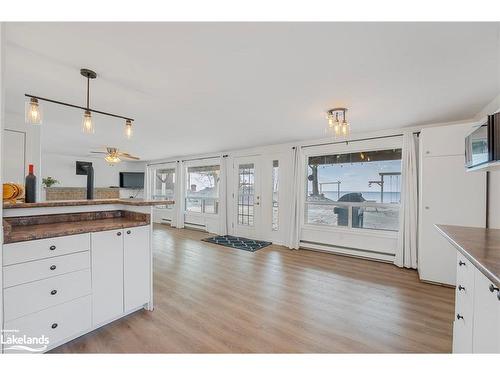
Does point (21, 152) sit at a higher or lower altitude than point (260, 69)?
lower

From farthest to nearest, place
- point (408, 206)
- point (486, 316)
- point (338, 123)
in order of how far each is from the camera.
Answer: point (408, 206), point (338, 123), point (486, 316)

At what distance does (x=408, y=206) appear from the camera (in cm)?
371

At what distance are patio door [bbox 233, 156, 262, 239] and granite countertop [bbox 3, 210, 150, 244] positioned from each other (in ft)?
11.7

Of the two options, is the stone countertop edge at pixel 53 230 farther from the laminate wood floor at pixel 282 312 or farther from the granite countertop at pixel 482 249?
the granite countertop at pixel 482 249

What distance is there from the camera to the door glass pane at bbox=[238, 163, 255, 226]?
5879mm

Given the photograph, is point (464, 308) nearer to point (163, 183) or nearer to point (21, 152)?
point (21, 152)

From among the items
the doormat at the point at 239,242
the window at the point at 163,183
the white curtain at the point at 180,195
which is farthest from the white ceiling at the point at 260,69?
the window at the point at 163,183

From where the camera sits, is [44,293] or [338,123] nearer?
[44,293]

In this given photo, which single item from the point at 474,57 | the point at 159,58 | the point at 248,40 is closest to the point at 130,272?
the point at 159,58

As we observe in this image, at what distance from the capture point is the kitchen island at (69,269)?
1605mm

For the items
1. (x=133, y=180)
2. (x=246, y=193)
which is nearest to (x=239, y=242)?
(x=246, y=193)

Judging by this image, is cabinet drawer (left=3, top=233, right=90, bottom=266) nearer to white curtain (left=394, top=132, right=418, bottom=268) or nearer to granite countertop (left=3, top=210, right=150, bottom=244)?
granite countertop (left=3, top=210, right=150, bottom=244)

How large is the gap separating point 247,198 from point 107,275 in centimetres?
413

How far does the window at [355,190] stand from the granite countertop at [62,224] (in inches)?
143
